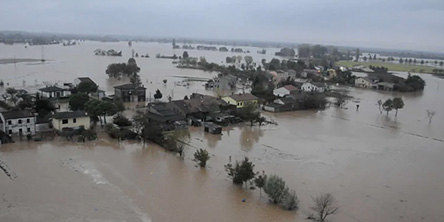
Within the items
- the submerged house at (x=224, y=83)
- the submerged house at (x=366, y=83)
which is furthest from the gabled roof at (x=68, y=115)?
the submerged house at (x=366, y=83)

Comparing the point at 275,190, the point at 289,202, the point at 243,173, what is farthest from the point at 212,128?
the point at 289,202

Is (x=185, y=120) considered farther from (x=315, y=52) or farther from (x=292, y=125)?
(x=315, y=52)

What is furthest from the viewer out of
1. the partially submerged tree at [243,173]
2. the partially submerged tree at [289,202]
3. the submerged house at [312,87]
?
the submerged house at [312,87]

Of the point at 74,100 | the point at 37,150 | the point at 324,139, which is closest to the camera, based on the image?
the point at 37,150

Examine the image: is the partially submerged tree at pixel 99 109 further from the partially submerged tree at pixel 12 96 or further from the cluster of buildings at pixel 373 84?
the cluster of buildings at pixel 373 84

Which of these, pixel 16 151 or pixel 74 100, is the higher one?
pixel 74 100

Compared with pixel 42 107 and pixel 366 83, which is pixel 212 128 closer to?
pixel 42 107

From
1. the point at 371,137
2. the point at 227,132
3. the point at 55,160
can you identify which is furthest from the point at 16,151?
the point at 371,137
